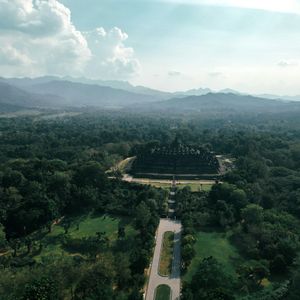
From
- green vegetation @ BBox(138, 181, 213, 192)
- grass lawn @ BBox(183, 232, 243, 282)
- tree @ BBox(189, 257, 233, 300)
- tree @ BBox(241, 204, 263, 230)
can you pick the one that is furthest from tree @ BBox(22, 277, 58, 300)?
green vegetation @ BBox(138, 181, 213, 192)

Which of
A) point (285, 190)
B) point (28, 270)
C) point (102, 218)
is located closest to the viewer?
point (28, 270)

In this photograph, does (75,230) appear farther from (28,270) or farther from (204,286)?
(204,286)

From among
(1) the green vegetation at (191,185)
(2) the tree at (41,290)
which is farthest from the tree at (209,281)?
(1) the green vegetation at (191,185)

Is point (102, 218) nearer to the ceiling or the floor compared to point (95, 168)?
nearer to the floor

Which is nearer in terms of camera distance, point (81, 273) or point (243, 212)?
point (81, 273)

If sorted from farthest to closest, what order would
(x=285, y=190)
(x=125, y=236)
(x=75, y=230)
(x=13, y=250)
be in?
(x=285, y=190) → (x=75, y=230) → (x=125, y=236) → (x=13, y=250)

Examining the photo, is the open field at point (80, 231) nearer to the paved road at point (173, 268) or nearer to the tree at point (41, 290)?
the paved road at point (173, 268)

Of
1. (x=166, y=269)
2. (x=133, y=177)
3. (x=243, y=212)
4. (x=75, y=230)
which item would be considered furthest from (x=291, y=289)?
(x=133, y=177)
